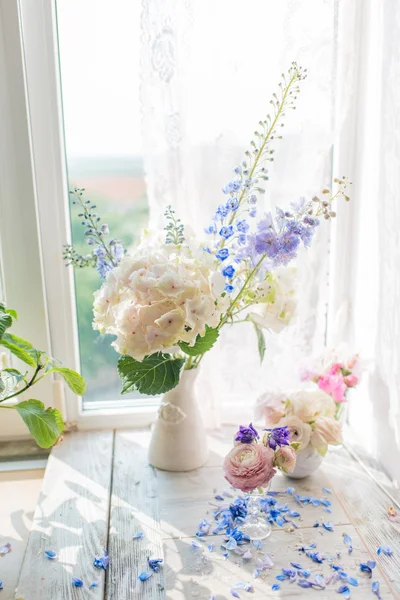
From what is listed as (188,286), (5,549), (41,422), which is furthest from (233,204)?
(5,549)

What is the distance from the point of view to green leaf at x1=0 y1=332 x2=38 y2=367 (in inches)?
42.8

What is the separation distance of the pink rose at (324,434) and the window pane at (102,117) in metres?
0.59

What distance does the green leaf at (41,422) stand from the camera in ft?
3.39

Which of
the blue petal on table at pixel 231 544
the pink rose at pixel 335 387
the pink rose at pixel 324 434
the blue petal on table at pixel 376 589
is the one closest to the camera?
the blue petal on table at pixel 376 589

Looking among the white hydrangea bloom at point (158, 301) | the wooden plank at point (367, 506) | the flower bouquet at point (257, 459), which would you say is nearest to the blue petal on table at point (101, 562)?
the flower bouquet at point (257, 459)

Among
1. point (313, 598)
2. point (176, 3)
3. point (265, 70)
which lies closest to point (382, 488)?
point (313, 598)

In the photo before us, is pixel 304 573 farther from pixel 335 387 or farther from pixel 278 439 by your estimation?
pixel 335 387

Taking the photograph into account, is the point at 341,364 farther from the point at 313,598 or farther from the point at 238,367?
the point at 313,598

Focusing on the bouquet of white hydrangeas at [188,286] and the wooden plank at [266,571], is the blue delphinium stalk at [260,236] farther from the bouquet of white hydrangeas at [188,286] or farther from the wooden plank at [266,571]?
the wooden plank at [266,571]

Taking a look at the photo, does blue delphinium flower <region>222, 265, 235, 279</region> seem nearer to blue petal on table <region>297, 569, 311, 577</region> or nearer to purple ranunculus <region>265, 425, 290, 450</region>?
purple ranunculus <region>265, 425, 290, 450</region>

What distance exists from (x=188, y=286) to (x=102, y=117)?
56 cm

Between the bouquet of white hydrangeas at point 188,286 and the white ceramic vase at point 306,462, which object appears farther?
the white ceramic vase at point 306,462

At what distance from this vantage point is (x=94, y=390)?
1523mm

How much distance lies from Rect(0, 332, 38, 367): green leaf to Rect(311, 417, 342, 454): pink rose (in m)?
0.58
